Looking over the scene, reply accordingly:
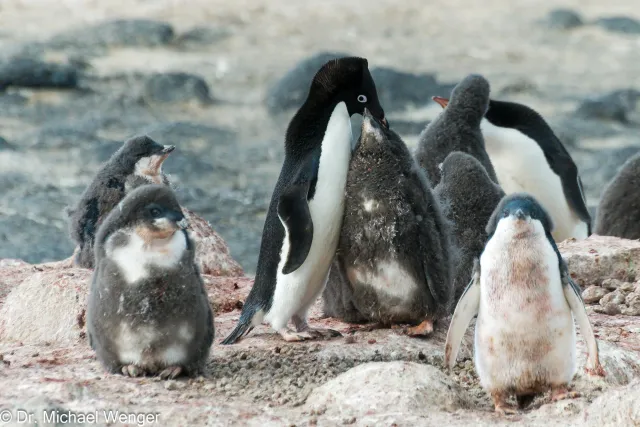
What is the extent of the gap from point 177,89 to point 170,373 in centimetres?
1324

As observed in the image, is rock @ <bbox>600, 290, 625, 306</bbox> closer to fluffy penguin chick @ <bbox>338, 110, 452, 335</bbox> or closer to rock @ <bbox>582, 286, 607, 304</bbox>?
rock @ <bbox>582, 286, 607, 304</bbox>

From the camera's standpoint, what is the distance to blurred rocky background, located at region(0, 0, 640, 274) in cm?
1366

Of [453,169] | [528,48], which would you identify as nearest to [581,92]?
[528,48]

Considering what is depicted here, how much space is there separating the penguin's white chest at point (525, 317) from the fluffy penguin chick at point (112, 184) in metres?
2.77

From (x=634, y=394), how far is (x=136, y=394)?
5.60 ft

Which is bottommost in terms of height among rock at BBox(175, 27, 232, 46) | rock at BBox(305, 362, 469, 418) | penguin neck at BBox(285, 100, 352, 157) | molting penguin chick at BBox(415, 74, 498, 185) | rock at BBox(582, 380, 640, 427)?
rock at BBox(305, 362, 469, 418)

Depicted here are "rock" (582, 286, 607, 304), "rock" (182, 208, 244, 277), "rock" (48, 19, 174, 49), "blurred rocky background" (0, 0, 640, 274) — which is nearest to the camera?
"rock" (582, 286, 607, 304)

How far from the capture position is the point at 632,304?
6418 mm

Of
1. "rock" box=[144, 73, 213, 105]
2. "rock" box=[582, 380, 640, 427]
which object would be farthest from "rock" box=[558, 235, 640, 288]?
"rock" box=[144, 73, 213, 105]

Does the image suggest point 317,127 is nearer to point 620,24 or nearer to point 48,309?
point 48,309

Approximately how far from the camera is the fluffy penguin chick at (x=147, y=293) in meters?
4.80

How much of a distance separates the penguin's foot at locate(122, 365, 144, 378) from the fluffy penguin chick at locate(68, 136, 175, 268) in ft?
7.33

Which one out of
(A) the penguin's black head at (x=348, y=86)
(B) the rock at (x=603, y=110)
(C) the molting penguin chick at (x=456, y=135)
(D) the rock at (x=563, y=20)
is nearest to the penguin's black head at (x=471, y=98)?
(C) the molting penguin chick at (x=456, y=135)

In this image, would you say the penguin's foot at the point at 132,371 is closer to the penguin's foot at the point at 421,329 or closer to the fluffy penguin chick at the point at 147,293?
the fluffy penguin chick at the point at 147,293
